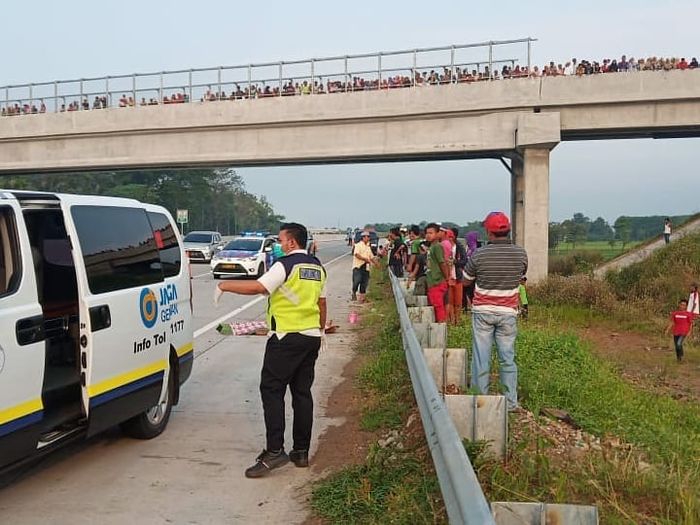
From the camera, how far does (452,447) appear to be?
3.20 metres

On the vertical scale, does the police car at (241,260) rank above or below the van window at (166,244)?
below

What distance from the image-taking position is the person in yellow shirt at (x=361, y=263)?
1564cm

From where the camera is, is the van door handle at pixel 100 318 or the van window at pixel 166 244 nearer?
the van door handle at pixel 100 318

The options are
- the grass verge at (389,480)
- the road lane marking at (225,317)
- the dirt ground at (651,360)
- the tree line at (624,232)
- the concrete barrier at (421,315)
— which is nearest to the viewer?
the grass verge at (389,480)

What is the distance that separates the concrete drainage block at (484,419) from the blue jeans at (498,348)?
137cm

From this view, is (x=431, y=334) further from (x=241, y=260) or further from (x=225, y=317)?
(x=241, y=260)

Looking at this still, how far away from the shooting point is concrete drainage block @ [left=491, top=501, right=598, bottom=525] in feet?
9.64

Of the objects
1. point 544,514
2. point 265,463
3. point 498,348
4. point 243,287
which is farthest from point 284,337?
point 544,514

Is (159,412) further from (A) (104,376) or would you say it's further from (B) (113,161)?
(B) (113,161)

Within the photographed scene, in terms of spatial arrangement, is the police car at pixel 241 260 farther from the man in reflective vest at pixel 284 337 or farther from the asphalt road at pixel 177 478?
the man in reflective vest at pixel 284 337

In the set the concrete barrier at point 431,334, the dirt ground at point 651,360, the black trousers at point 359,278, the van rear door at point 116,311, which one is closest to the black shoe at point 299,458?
the van rear door at point 116,311

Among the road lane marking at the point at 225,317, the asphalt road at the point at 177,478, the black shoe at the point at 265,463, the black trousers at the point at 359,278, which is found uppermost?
the black trousers at the point at 359,278

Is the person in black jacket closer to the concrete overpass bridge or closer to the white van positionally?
the white van

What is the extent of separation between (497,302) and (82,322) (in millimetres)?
3312
